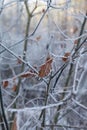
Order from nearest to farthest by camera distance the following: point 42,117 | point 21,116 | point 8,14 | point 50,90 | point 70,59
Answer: point 70,59 < point 50,90 < point 42,117 < point 21,116 < point 8,14

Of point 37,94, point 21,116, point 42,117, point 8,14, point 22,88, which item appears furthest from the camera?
point 8,14

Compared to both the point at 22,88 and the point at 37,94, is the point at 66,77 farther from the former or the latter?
the point at 37,94

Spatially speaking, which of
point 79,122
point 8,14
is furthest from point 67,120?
point 8,14

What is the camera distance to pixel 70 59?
2.30m

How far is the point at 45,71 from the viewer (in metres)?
2.34

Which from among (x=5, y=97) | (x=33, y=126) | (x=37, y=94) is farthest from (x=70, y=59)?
(x=37, y=94)

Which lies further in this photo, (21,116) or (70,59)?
(21,116)

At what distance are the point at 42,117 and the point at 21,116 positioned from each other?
13.3 inches

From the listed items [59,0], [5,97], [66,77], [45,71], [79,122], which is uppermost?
[59,0]

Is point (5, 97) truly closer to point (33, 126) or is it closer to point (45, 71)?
point (33, 126)

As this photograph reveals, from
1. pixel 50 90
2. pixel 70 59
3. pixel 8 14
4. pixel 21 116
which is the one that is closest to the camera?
pixel 70 59

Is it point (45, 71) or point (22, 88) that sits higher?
point (45, 71)

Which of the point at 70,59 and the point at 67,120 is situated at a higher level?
the point at 70,59

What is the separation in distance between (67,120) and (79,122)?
0.68 ft
